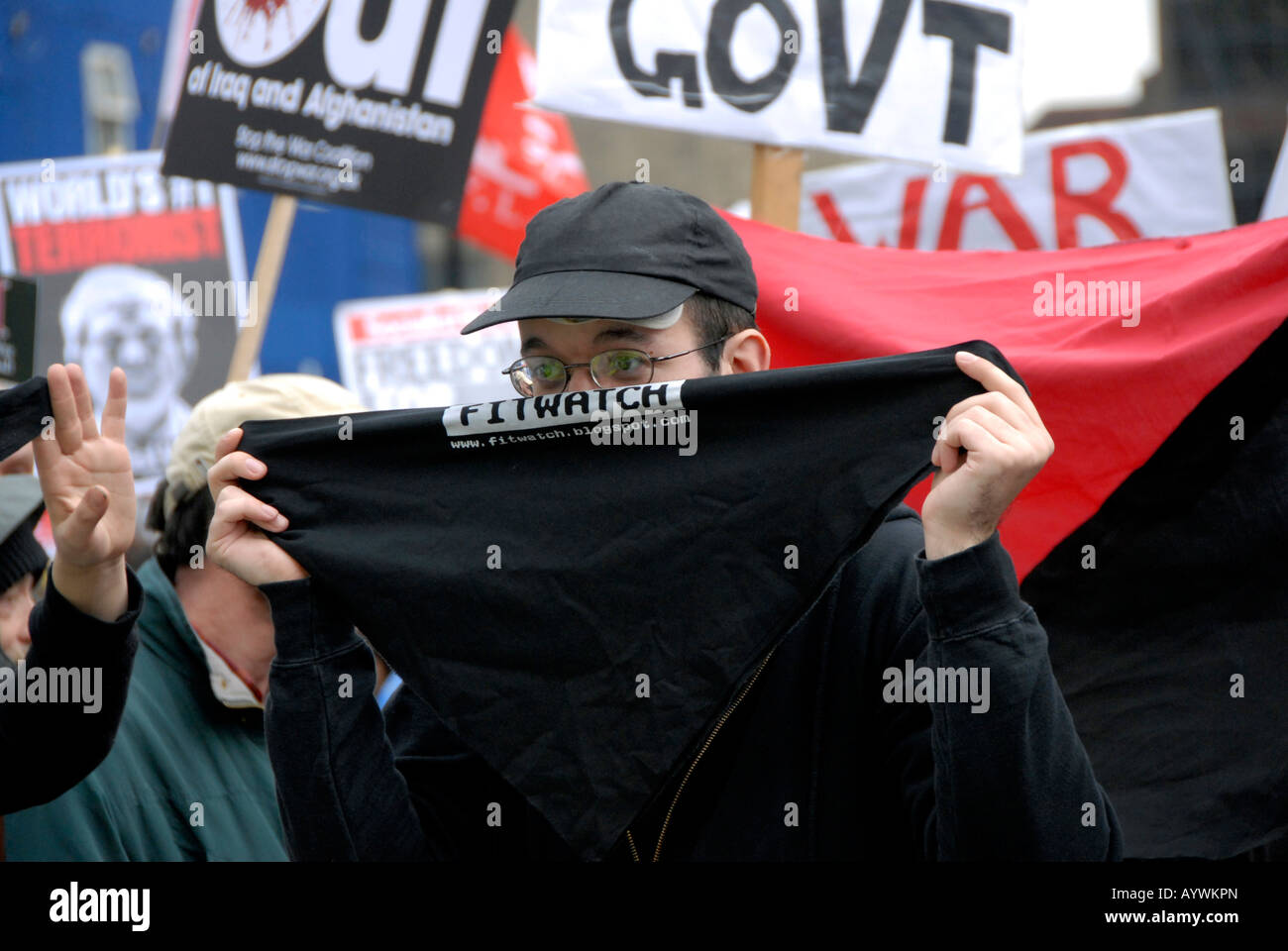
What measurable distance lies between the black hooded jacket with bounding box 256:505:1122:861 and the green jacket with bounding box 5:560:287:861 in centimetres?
76

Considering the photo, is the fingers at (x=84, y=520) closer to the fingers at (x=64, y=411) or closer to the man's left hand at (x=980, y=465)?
the fingers at (x=64, y=411)

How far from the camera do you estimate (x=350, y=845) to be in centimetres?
204

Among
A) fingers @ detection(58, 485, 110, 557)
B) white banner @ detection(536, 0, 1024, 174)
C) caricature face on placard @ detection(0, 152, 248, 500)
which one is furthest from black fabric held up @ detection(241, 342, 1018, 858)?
caricature face on placard @ detection(0, 152, 248, 500)

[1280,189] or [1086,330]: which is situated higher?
[1280,189]

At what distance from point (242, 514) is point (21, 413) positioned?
477mm

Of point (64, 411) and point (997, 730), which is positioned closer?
point (997, 730)

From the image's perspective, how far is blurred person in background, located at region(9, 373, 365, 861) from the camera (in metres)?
2.77

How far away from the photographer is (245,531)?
219cm

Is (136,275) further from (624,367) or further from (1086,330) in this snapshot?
(624,367)

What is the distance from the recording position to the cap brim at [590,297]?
2084mm

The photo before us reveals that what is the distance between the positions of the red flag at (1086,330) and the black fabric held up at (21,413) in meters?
1.46

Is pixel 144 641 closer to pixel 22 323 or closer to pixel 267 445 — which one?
pixel 267 445


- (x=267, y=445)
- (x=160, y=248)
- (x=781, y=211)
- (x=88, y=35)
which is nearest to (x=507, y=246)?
(x=160, y=248)

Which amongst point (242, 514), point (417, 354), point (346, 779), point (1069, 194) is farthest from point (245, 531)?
point (417, 354)
